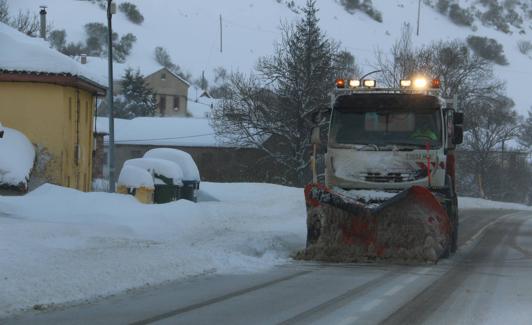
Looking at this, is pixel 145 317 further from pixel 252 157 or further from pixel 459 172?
pixel 459 172

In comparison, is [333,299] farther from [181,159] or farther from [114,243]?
[181,159]

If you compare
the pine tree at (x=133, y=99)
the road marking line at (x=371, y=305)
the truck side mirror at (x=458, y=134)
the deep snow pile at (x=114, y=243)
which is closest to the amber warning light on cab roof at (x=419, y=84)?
the truck side mirror at (x=458, y=134)

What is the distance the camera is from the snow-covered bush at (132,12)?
14112 cm

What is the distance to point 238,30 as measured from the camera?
144 m

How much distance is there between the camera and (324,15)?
154500 millimetres

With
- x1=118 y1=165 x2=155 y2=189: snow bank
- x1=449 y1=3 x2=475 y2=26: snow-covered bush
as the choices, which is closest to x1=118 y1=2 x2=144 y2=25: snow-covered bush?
x1=449 y1=3 x2=475 y2=26: snow-covered bush

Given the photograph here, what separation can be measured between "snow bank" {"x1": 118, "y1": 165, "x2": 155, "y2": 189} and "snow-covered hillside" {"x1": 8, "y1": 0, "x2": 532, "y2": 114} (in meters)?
80.1

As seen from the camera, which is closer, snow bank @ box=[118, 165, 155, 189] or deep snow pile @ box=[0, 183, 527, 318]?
deep snow pile @ box=[0, 183, 527, 318]

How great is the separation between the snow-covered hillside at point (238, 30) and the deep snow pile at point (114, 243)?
276 ft

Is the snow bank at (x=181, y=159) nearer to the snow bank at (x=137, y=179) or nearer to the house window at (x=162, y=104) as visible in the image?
the snow bank at (x=137, y=179)

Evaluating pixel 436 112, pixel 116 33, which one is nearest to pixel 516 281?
pixel 436 112

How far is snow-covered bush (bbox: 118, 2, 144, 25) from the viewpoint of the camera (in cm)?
14112

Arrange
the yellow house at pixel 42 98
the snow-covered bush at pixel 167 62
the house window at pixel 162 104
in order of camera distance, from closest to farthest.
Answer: the yellow house at pixel 42 98, the house window at pixel 162 104, the snow-covered bush at pixel 167 62

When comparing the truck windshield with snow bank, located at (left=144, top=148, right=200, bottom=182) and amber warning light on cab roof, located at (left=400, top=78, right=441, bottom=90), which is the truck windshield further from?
snow bank, located at (left=144, top=148, right=200, bottom=182)
